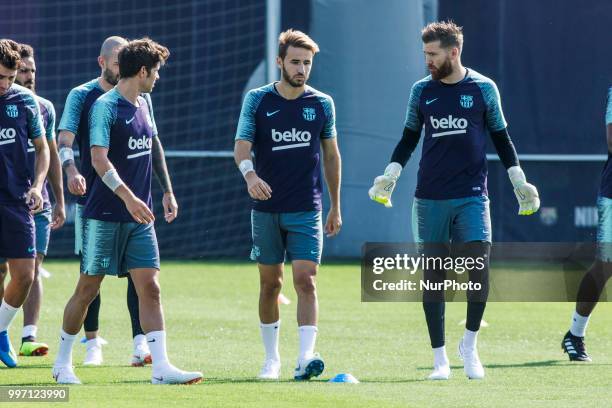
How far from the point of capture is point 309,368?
28.6 ft

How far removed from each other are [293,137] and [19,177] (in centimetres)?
192

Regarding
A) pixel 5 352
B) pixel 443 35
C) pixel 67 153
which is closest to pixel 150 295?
pixel 67 153

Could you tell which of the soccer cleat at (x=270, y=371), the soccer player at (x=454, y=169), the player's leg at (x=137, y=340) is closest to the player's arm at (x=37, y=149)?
the player's leg at (x=137, y=340)

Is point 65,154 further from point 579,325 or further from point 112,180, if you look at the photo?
point 579,325

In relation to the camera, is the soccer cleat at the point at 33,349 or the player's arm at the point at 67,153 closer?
the player's arm at the point at 67,153

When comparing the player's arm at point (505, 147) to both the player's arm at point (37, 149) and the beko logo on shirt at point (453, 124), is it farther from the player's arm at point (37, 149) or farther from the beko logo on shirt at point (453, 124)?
the player's arm at point (37, 149)

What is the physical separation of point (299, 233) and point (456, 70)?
1.52m

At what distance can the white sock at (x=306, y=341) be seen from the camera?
8.84 m

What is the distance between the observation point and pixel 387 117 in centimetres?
2083

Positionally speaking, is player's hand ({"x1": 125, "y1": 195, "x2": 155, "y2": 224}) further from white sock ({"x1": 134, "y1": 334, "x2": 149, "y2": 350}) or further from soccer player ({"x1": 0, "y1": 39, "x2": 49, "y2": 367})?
white sock ({"x1": 134, "y1": 334, "x2": 149, "y2": 350})

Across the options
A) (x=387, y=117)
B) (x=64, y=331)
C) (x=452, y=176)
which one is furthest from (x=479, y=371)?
(x=387, y=117)

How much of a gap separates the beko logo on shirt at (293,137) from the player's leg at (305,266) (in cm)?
46

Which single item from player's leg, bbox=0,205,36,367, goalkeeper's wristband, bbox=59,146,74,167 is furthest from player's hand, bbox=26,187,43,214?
goalkeeper's wristband, bbox=59,146,74,167

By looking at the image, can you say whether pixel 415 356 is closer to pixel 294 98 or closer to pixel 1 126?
pixel 294 98
